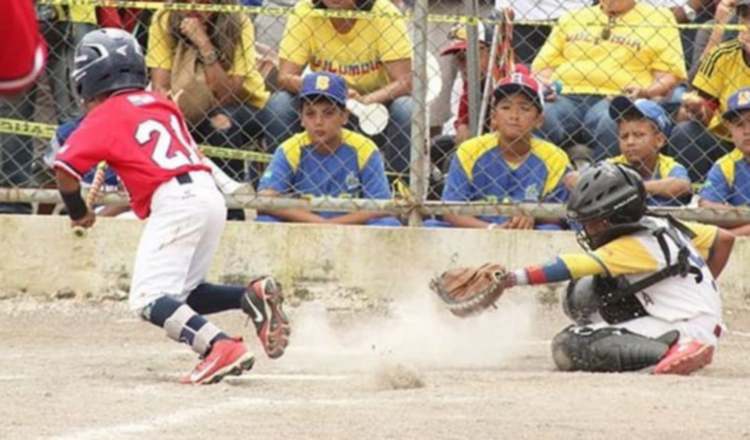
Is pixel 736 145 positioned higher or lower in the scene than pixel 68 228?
higher

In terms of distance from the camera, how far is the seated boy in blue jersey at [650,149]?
964 centimetres

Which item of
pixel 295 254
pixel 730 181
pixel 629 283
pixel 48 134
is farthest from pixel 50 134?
pixel 629 283

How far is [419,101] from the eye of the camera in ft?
32.9

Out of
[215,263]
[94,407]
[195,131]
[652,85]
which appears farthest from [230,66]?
[94,407]

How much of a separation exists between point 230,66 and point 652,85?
2448 mm

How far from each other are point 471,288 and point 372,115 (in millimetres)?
2531

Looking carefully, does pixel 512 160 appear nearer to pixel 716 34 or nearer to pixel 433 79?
pixel 433 79

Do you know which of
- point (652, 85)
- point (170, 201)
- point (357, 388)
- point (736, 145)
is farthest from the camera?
point (652, 85)

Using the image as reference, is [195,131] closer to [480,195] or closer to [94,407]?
[480,195]

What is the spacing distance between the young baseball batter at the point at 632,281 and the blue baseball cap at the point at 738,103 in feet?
6.01

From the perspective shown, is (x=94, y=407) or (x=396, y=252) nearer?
(x=94, y=407)

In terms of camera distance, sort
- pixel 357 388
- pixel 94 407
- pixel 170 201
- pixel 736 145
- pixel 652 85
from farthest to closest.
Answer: pixel 652 85 → pixel 736 145 → pixel 170 201 → pixel 357 388 → pixel 94 407

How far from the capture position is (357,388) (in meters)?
7.10

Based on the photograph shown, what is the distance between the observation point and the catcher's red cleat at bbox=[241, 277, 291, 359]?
7.56m
